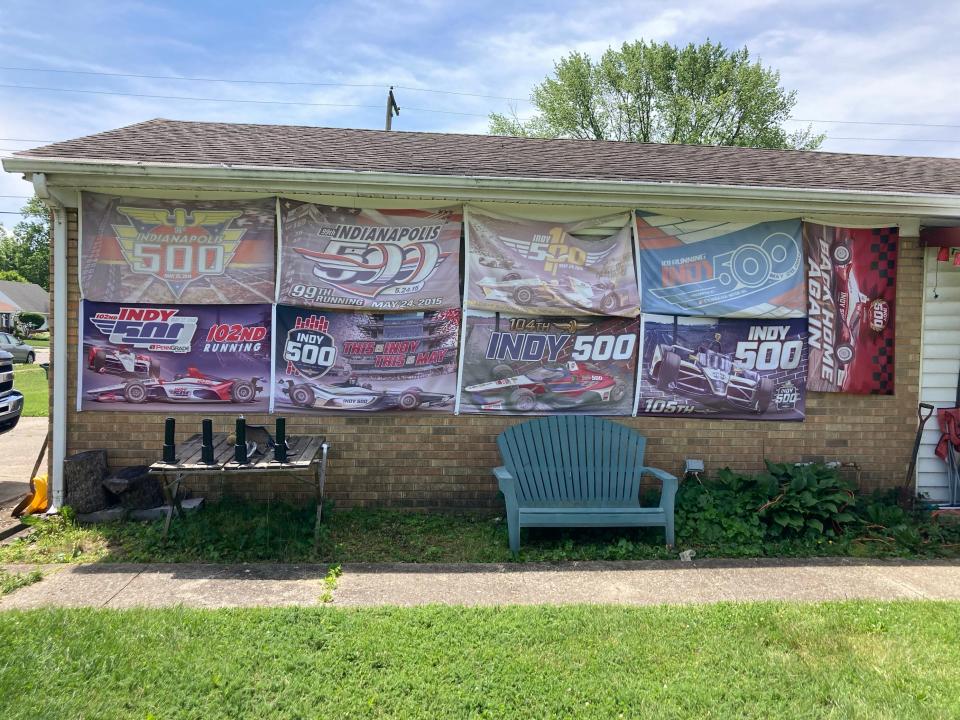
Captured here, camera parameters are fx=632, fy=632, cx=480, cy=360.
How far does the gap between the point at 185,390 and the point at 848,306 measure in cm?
641

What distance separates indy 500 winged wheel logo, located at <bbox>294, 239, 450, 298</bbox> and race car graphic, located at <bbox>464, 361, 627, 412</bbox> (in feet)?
3.77

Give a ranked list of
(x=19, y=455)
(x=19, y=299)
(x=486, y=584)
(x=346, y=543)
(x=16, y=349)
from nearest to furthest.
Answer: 1. (x=486, y=584)
2. (x=346, y=543)
3. (x=19, y=455)
4. (x=16, y=349)
5. (x=19, y=299)

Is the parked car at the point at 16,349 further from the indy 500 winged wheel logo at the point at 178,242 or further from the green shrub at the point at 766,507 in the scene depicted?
the green shrub at the point at 766,507

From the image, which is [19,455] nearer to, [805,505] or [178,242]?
[178,242]

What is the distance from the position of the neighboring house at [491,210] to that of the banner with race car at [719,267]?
0.57ft

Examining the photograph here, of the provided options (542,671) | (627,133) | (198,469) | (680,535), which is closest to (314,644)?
(542,671)

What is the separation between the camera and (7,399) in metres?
7.91

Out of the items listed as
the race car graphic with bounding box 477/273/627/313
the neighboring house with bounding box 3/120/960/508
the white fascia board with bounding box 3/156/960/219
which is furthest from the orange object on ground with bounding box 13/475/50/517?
the race car graphic with bounding box 477/273/627/313

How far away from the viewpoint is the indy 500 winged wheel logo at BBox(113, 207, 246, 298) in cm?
569

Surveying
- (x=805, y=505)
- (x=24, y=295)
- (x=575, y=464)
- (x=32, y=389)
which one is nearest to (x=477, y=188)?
(x=575, y=464)

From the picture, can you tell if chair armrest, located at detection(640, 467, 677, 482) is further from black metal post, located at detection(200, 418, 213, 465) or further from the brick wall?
black metal post, located at detection(200, 418, 213, 465)

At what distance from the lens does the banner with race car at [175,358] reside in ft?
18.7

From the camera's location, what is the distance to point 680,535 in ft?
17.6

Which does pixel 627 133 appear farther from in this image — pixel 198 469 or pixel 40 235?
pixel 40 235
